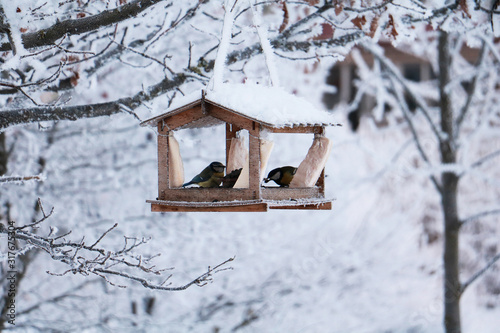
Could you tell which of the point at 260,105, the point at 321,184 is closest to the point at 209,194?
the point at 260,105

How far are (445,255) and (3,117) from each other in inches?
191

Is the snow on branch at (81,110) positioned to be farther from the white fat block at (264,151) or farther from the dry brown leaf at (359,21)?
the dry brown leaf at (359,21)

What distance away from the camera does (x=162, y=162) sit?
10.3 ft

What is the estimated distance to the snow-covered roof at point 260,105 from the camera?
2.74m

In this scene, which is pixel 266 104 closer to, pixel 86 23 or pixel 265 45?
pixel 265 45

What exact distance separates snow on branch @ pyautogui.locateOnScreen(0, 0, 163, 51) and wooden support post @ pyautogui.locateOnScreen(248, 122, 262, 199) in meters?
0.71

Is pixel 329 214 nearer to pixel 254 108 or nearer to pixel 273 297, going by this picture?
pixel 273 297

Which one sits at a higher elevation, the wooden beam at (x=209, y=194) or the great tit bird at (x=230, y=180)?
the great tit bird at (x=230, y=180)

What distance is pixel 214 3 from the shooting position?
3.69 meters

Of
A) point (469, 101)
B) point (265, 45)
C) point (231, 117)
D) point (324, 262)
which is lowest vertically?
point (324, 262)

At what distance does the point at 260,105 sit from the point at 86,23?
0.82 metres

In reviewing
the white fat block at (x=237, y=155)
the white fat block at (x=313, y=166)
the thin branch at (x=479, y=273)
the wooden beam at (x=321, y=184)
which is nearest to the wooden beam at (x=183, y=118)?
the white fat block at (x=237, y=155)

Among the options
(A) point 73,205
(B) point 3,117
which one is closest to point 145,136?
(A) point 73,205

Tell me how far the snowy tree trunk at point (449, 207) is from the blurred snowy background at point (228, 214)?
32 cm
